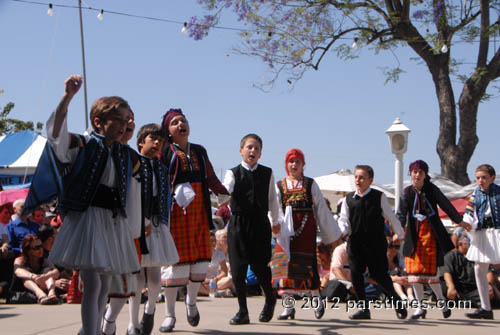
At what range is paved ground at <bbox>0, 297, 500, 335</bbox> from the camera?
5.55 meters

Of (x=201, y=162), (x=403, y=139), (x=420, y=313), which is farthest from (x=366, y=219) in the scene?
(x=403, y=139)

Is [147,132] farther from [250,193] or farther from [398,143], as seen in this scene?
[398,143]

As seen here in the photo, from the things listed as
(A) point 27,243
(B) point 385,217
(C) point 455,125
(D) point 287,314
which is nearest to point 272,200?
(D) point 287,314

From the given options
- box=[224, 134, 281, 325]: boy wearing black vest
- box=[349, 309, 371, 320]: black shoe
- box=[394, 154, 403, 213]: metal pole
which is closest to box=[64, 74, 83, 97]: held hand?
box=[224, 134, 281, 325]: boy wearing black vest

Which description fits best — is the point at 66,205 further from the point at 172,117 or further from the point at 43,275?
the point at 43,275

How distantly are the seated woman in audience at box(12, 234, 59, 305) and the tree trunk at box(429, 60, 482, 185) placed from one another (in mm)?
11634

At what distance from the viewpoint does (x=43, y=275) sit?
328 inches

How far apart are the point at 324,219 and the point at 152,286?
7.45 ft

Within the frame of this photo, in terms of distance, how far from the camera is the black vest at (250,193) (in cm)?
614

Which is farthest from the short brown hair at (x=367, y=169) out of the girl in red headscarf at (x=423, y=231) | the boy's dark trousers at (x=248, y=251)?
the boy's dark trousers at (x=248, y=251)

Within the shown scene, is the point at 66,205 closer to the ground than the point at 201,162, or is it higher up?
closer to the ground

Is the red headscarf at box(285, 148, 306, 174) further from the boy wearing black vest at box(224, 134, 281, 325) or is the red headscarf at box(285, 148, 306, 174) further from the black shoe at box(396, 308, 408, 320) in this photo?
the black shoe at box(396, 308, 408, 320)

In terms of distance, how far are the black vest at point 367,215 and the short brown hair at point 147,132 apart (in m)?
2.49

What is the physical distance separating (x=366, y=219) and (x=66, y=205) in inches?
149
